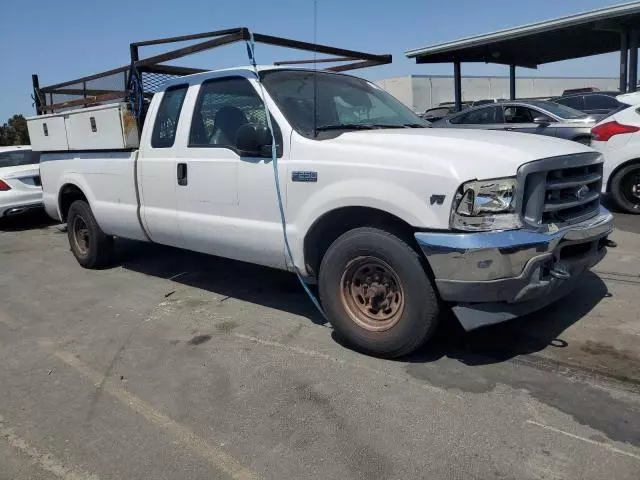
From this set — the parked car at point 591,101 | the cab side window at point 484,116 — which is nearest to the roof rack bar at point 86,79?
the cab side window at point 484,116

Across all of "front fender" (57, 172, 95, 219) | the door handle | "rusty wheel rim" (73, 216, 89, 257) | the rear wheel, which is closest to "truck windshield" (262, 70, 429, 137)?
the door handle

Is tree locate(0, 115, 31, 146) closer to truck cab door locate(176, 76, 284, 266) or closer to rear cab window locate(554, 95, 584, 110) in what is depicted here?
rear cab window locate(554, 95, 584, 110)

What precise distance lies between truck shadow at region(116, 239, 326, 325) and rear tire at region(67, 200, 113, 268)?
1.20ft

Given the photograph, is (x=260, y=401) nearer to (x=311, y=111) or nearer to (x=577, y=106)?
(x=311, y=111)

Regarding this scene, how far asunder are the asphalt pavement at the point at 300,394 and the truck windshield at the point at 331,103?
161cm

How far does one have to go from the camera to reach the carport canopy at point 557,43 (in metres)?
15.6

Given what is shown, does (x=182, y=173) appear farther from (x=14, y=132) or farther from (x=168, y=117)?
(x=14, y=132)

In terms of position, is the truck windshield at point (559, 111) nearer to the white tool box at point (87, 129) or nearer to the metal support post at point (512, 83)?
the white tool box at point (87, 129)

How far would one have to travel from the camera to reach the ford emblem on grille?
3.84 m

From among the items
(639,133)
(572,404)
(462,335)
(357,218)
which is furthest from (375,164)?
(639,133)

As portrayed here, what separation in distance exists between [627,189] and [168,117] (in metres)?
6.42

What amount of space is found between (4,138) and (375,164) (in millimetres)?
33207

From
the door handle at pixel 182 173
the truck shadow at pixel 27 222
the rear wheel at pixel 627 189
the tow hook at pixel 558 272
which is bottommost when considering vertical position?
the truck shadow at pixel 27 222

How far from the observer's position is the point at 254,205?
4.45m
